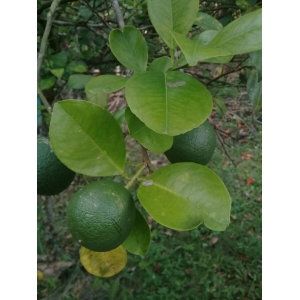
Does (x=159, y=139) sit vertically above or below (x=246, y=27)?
below

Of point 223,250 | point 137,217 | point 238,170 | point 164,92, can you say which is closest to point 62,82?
point 137,217

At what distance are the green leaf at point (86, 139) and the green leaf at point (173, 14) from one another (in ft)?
0.64

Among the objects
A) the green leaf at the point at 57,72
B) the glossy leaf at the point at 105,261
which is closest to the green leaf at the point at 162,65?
the glossy leaf at the point at 105,261

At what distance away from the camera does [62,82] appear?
1.66 meters

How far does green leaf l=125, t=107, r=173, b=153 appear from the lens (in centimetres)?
68

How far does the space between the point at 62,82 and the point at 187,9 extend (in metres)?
1.03

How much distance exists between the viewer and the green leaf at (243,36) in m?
0.61

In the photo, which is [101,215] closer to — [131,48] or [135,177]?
[135,177]

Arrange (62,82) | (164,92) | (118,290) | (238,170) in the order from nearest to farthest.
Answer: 1. (164,92)
2. (62,82)
3. (118,290)
4. (238,170)

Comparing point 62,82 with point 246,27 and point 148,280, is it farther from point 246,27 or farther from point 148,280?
point 148,280

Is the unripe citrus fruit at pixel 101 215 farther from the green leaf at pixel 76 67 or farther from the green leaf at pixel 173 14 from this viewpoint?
the green leaf at pixel 76 67

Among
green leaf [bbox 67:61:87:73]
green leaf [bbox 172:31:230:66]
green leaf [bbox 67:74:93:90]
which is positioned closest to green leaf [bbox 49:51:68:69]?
green leaf [bbox 67:61:87:73]

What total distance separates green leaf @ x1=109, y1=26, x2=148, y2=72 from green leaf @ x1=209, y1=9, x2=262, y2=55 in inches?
6.3

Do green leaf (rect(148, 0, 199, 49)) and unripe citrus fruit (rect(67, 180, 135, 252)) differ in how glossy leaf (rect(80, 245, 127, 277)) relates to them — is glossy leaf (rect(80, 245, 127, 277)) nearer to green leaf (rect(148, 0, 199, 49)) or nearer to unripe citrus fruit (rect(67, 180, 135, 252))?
unripe citrus fruit (rect(67, 180, 135, 252))
